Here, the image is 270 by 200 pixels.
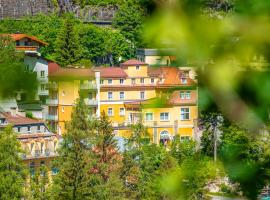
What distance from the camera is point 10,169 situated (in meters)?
8.74

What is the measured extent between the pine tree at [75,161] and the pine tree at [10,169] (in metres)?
0.35

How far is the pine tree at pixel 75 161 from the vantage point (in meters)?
8.66

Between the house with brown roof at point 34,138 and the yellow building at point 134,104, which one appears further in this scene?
the yellow building at point 134,104

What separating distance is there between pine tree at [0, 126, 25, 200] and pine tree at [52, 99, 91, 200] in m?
0.35

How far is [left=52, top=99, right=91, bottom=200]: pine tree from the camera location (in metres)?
8.66

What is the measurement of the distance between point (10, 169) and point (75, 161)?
67 cm

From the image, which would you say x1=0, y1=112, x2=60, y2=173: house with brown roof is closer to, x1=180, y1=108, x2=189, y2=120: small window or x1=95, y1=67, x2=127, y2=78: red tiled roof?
x1=180, y1=108, x2=189, y2=120: small window

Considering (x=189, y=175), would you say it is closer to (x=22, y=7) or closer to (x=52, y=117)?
(x=52, y=117)

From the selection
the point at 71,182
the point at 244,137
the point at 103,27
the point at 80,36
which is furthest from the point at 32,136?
Answer: the point at 244,137

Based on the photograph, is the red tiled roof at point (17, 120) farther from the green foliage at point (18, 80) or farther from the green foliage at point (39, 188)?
the green foliage at point (18, 80)

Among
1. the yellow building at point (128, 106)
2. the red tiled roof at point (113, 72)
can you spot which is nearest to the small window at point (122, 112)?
the yellow building at point (128, 106)

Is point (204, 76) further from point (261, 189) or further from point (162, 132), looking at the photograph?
point (162, 132)

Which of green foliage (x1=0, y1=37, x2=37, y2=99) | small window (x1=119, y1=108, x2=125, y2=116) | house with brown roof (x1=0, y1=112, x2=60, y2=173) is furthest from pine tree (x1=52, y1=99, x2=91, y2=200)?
green foliage (x1=0, y1=37, x2=37, y2=99)

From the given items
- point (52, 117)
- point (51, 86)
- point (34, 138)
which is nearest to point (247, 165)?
point (51, 86)
